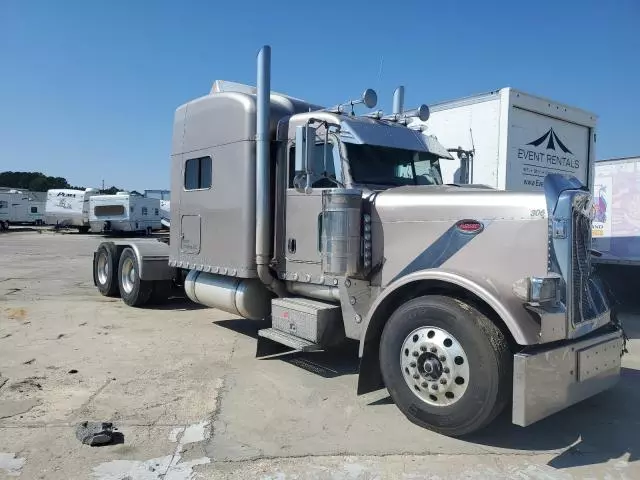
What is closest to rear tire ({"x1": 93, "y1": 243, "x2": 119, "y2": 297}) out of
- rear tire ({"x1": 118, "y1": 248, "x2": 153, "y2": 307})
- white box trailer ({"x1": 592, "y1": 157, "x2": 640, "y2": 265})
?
rear tire ({"x1": 118, "y1": 248, "x2": 153, "y2": 307})

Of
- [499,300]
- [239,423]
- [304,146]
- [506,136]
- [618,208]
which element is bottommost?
[239,423]

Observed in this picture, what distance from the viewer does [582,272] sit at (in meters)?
4.43

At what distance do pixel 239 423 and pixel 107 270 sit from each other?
7196 millimetres

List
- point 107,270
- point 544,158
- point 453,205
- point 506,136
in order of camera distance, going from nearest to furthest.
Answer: point 453,205, point 506,136, point 544,158, point 107,270

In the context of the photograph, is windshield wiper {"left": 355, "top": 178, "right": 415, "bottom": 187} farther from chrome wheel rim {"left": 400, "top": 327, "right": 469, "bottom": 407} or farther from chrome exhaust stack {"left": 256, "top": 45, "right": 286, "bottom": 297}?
chrome wheel rim {"left": 400, "top": 327, "right": 469, "bottom": 407}

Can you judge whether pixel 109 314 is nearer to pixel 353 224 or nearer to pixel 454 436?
pixel 353 224

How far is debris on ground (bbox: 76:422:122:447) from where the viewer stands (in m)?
4.07

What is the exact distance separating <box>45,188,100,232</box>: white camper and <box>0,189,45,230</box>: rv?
11.9 ft

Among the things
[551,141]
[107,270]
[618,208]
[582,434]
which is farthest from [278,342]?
[618,208]

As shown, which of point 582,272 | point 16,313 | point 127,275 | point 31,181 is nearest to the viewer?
point 582,272

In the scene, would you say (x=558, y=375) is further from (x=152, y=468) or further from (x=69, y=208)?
(x=69, y=208)

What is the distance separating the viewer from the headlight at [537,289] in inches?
154

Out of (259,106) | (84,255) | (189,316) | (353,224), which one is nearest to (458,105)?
(259,106)

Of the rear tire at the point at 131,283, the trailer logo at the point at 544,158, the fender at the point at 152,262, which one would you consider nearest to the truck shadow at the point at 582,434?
the trailer logo at the point at 544,158
